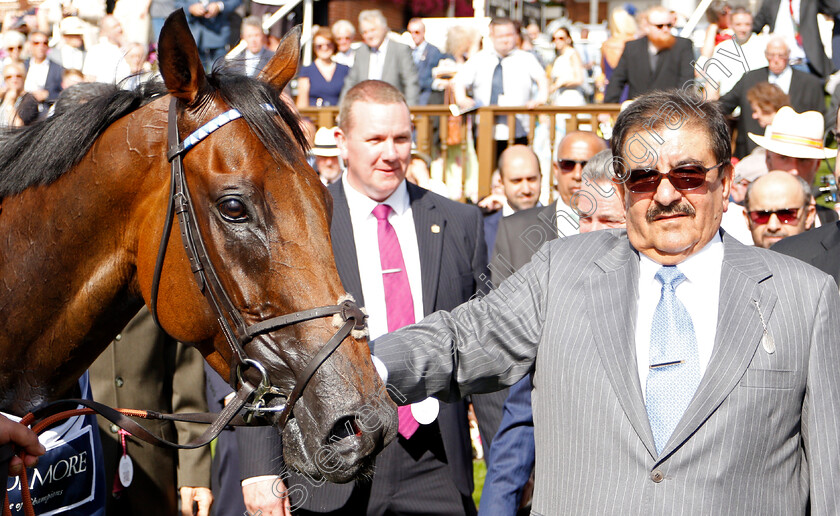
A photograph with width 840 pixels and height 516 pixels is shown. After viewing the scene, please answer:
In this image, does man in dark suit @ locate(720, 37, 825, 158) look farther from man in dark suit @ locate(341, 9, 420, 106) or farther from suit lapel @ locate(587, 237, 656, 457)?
suit lapel @ locate(587, 237, 656, 457)

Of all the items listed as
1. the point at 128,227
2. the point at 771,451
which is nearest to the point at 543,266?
the point at 771,451

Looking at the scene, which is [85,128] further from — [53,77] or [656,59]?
[53,77]

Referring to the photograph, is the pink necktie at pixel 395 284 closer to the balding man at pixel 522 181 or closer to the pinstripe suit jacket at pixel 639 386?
the pinstripe suit jacket at pixel 639 386

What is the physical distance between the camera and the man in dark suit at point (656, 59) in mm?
9172

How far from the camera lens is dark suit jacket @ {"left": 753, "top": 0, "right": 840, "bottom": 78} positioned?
1020cm

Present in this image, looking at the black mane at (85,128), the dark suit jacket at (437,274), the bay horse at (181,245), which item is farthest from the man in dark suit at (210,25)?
the bay horse at (181,245)

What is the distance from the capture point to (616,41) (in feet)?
38.5

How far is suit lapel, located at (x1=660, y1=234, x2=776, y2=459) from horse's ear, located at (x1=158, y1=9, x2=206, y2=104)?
1.64 m

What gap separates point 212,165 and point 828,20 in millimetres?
10123

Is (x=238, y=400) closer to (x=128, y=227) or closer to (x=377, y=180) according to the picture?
(x=128, y=227)

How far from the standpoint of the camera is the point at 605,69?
12.1 metres

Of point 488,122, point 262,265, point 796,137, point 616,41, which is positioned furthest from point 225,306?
point 616,41

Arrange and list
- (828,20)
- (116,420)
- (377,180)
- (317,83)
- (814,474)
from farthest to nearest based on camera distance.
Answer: (317,83) < (828,20) < (377,180) < (116,420) < (814,474)

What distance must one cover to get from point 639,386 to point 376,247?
5.51 ft
